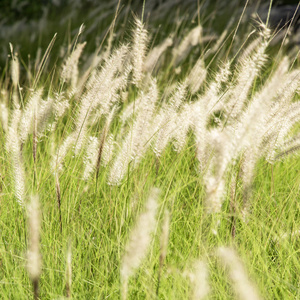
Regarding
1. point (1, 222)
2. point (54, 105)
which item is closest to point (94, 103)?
point (54, 105)

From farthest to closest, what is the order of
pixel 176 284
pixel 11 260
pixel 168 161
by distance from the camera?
pixel 168 161
pixel 11 260
pixel 176 284

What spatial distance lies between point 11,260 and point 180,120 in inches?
23.9

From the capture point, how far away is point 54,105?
4.53ft

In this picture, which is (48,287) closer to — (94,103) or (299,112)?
(94,103)

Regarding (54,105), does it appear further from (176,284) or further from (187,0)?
(187,0)

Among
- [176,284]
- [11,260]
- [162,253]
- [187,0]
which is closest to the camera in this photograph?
[162,253]

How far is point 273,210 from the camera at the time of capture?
1.35m

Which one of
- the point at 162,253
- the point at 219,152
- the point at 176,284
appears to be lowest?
the point at 176,284

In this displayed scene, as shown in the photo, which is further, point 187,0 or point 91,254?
point 187,0

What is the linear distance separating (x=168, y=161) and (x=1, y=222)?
0.72m

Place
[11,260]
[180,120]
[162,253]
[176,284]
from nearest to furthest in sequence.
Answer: [162,253] < [176,284] < [11,260] < [180,120]

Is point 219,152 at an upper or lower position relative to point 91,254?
upper

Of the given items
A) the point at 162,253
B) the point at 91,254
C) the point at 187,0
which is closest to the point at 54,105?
the point at 91,254

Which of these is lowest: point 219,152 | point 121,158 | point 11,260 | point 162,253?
point 11,260
